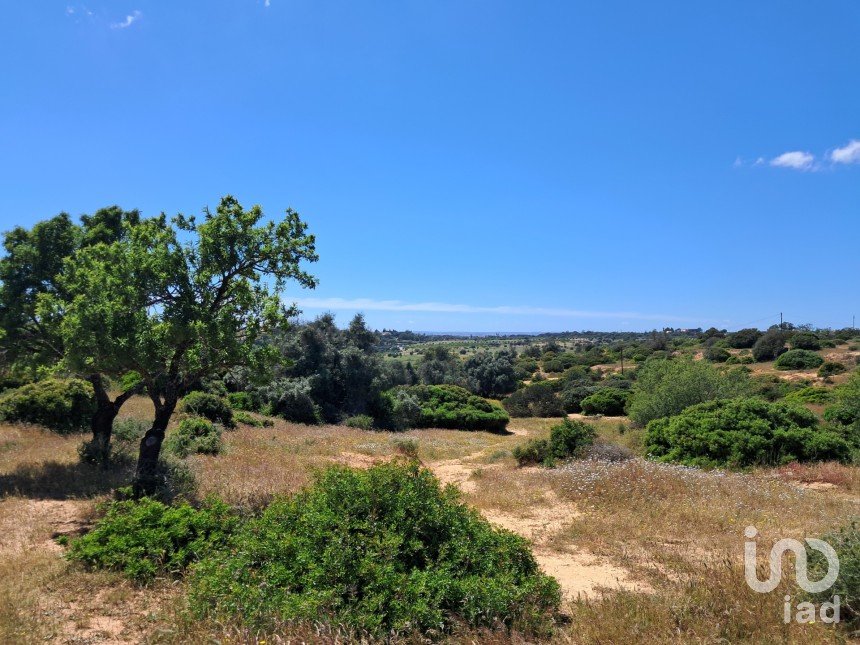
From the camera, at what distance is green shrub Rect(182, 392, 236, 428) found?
66.6 feet

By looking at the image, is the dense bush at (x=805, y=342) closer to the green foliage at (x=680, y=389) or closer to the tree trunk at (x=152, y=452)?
the green foliage at (x=680, y=389)

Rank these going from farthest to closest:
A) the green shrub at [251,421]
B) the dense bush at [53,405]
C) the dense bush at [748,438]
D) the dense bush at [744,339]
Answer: the dense bush at [744,339] → the green shrub at [251,421] → the dense bush at [53,405] → the dense bush at [748,438]

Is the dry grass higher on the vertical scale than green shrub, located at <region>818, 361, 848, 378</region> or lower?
lower

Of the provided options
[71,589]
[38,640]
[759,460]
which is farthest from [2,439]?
[759,460]

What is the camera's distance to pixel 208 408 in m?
20.4


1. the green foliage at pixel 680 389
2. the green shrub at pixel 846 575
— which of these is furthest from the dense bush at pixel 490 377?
the green shrub at pixel 846 575

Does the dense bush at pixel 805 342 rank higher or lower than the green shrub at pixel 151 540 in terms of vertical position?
higher

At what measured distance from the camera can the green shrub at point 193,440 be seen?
45.8 ft

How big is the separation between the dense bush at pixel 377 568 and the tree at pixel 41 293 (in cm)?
784

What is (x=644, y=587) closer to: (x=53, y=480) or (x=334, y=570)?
(x=334, y=570)

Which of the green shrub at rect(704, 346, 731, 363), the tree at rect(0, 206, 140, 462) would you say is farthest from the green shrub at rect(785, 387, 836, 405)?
the tree at rect(0, 206, 140, 462)

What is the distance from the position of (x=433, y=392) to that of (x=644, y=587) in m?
28.4

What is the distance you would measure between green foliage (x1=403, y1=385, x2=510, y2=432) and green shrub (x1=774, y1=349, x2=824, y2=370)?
98.9 ft

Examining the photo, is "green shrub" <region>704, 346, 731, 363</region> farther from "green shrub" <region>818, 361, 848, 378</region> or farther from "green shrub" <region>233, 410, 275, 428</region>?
"green shrub" <region>233, 410, 275, 428</region>
